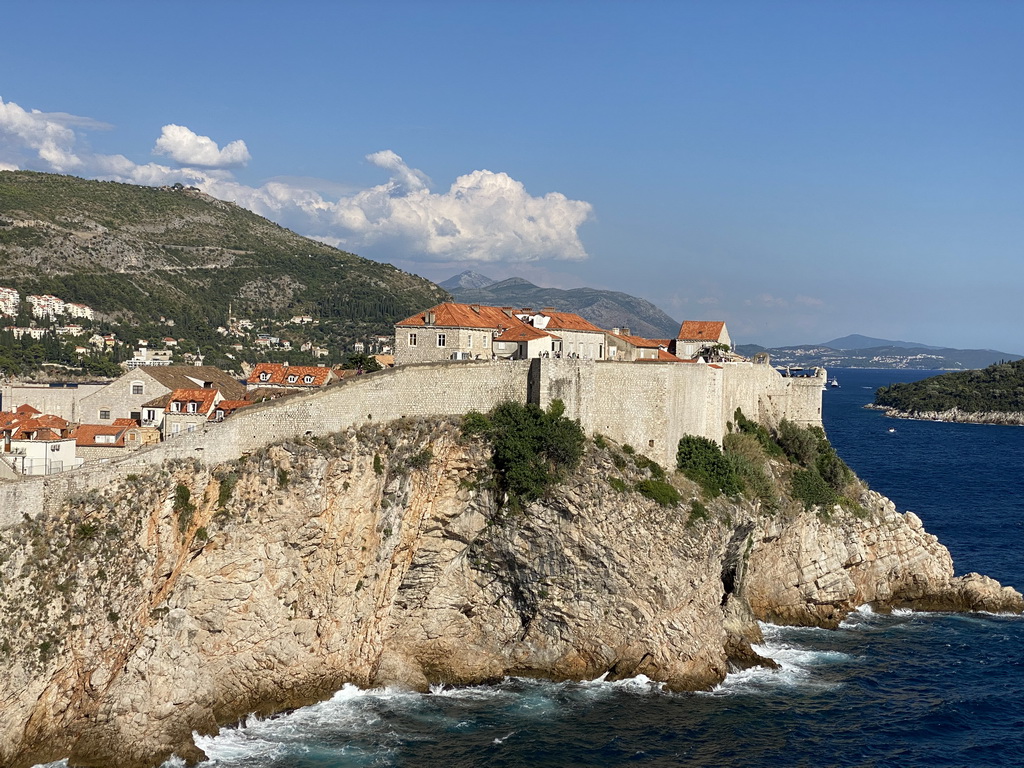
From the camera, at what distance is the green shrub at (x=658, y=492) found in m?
43.3

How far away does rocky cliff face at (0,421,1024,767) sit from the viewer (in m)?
31.8

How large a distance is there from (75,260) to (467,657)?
112666 mm

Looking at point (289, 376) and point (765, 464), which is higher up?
point (289, 376)

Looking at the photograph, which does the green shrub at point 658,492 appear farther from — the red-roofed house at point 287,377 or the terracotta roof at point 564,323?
the red-roofed house at point 287,377

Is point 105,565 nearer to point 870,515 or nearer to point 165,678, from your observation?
point 165,678

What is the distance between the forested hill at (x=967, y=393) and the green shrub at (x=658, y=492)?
138 meters

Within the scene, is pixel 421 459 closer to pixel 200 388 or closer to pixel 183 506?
pixel 183 506

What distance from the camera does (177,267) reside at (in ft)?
483

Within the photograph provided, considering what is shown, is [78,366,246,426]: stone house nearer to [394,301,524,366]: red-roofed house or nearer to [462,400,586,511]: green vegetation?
[394,301,524,366]: red-roofed house

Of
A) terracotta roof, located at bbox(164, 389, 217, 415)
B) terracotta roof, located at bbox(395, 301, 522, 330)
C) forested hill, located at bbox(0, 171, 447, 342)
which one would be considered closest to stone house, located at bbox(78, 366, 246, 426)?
terracotta roof, located at bbox(164, 389, 217, 415)

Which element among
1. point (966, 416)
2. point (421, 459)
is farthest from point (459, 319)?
point (966, 416)

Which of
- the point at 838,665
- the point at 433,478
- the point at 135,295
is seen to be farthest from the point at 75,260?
the point at 838,665

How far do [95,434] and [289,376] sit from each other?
11.8m

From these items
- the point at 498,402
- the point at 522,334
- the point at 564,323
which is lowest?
the point at 498,402
